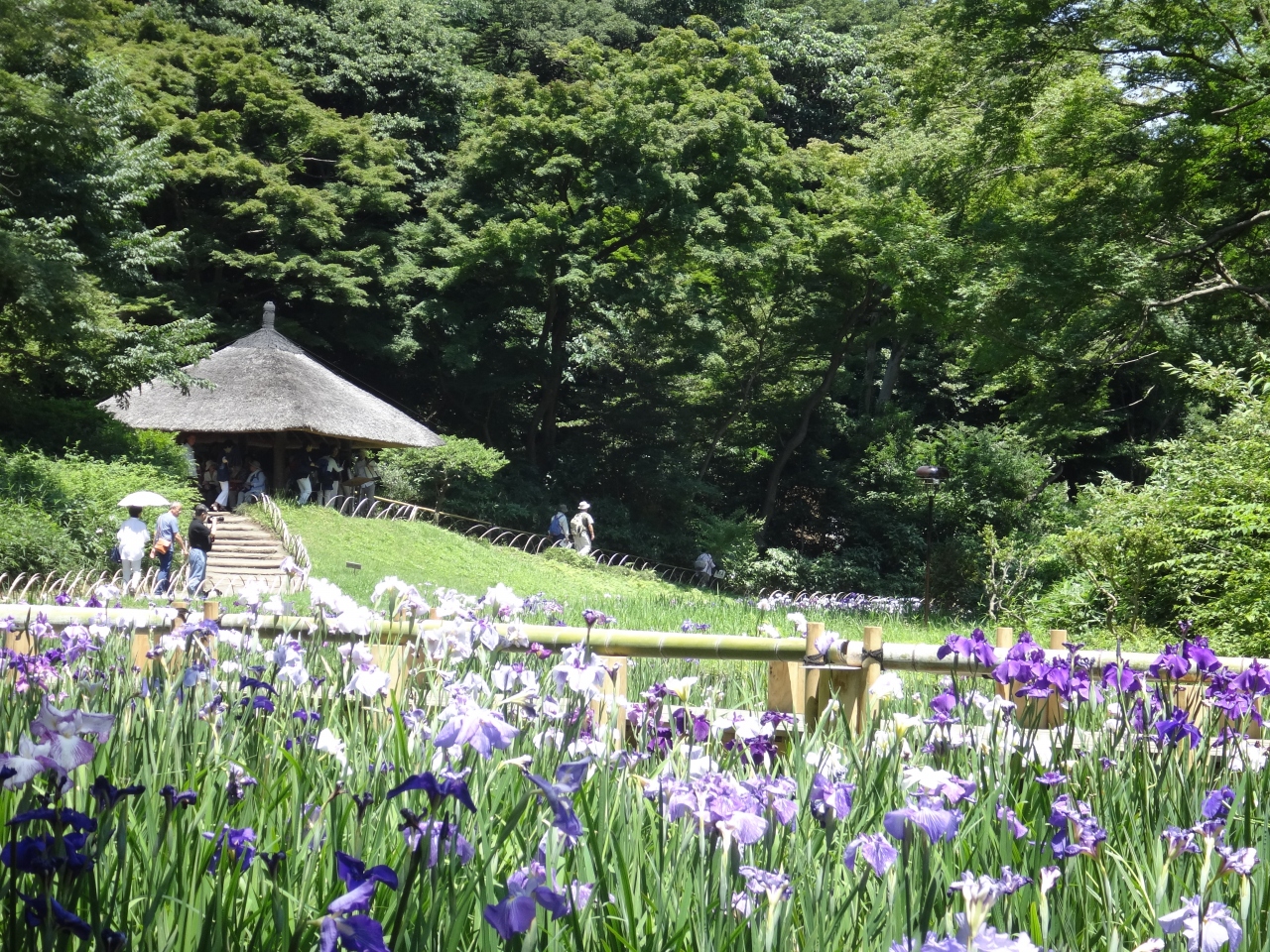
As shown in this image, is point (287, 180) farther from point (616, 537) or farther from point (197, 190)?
point (616, 537)

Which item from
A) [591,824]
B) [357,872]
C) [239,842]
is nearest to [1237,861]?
[591,824]

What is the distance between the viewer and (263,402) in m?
23.2

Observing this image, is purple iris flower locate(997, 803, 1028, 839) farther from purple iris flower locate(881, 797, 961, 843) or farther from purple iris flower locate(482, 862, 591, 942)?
purple iris flower locate(482, 862, 591, 942)

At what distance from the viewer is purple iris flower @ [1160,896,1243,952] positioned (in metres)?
1.31

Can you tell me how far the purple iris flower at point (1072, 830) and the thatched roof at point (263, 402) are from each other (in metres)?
22.4

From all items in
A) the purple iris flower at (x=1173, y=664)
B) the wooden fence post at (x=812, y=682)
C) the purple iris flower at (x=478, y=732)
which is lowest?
the wooden fence post at (x=812, y=682)

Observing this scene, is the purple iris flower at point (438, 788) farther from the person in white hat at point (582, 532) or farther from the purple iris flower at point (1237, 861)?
the person in white hat at point (582, 532)

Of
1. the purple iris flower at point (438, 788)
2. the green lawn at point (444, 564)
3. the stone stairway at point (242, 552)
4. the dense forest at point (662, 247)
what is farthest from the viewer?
the stone stairway at point (242, 552)

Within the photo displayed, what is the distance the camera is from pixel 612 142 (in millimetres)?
26891

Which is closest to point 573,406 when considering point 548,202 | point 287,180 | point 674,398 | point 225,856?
point 674,398

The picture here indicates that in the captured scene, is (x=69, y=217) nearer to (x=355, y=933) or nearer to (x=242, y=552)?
(x=242, y=552)

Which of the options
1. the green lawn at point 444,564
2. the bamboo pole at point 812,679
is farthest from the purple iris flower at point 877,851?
the green lawn at point 444,564

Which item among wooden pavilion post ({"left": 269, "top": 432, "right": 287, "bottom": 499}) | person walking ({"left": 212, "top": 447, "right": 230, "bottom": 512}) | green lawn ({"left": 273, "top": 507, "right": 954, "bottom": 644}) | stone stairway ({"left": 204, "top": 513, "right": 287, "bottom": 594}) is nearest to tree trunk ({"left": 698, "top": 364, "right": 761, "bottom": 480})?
green lawn ({"left": 273, "top": 507, "right": 954, "bottom": 644})

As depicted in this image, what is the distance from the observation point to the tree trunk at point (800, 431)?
29562 mm
